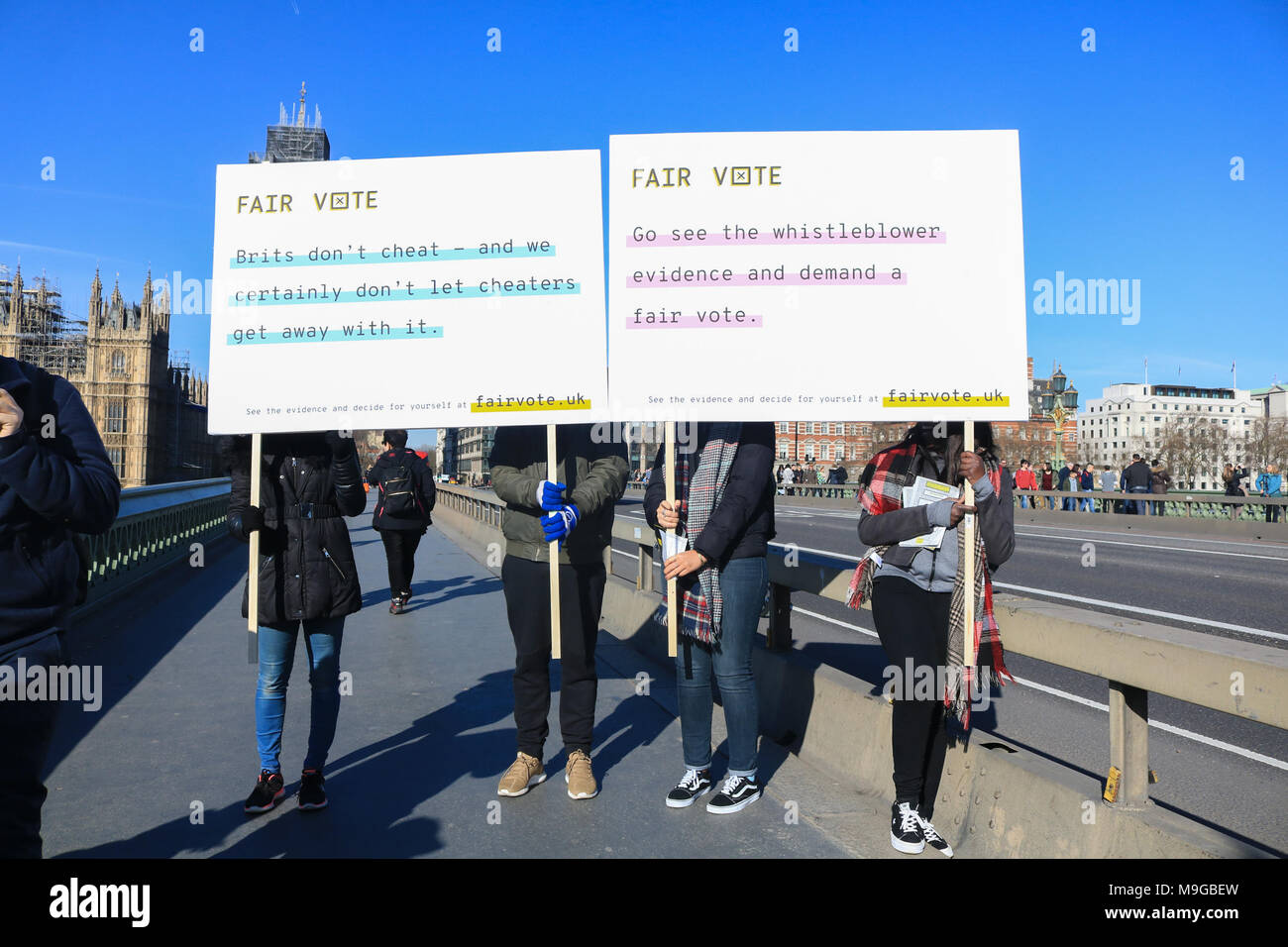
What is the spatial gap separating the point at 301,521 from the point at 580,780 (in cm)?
181

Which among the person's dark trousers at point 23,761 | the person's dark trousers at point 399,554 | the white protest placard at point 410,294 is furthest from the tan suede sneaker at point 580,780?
the person's dark trousers at point 399,554

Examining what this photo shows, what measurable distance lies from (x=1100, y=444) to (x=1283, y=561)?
200 meters

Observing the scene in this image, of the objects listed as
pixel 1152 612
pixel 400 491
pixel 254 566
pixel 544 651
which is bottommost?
pixel 1152 612

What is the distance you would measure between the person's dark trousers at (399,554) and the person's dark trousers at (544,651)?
6.67 metres

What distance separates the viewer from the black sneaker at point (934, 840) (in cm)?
386

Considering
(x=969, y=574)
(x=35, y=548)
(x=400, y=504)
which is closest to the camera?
(x=35, y=548)

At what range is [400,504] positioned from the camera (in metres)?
11.1

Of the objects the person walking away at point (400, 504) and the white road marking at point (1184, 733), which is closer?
the white road marking at point (1184, 733)

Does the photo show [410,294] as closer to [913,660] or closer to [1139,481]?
[913,660]

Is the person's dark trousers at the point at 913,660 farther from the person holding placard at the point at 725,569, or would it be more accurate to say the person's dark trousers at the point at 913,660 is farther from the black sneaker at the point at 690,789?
the black sneaker at the point at 690,789

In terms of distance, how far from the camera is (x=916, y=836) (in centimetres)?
391

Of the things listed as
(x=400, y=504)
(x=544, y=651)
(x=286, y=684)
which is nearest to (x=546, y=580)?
(x=544, y=651)

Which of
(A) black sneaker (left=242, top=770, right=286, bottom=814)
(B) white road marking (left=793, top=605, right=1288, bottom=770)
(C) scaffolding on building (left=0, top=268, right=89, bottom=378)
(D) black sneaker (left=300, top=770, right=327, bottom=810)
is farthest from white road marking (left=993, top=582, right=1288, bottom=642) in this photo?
(C) scaffolding on building (left=0, top=268, right=89, bottom=378)

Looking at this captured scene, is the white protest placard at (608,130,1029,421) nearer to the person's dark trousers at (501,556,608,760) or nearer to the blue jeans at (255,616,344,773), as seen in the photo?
the person's dark trousers at (501,556,608,760)
